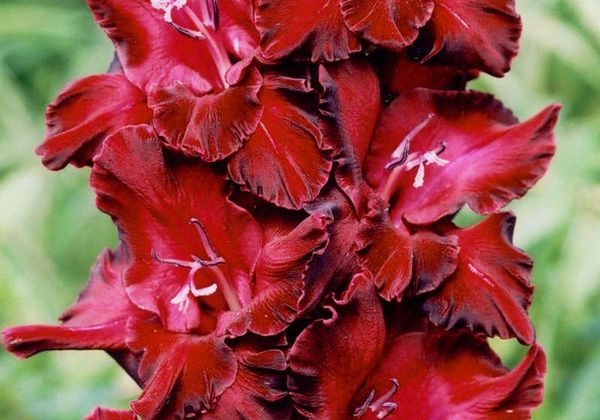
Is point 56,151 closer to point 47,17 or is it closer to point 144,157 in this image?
point 144,157

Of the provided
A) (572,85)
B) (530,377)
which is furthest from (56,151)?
(572,85)

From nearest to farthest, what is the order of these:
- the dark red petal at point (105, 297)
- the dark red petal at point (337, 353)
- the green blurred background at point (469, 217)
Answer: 1. the dark red petal at point (337, 353)
2. the dark red petal at point (105, 297)
3. the green blurred background at point (469, 217)

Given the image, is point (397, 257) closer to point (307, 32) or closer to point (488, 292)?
point (488, 292)

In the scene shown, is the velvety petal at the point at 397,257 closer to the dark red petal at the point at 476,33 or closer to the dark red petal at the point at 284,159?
the dark red petal at the point at 284,159

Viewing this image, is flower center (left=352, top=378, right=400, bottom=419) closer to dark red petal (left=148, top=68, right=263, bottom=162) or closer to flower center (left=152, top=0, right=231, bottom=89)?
dark red petal (left=148, top=68, right=263, bottom=162)

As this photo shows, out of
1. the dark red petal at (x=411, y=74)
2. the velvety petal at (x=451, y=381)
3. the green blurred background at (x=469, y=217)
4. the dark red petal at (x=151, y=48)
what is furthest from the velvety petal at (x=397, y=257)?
the green blurred background at (x=469, y=217)
